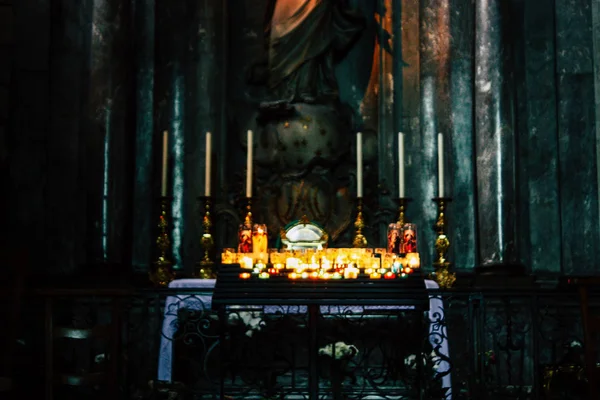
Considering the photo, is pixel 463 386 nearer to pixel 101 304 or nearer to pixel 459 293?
pixel 459 293

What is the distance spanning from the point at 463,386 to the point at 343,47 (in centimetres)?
442

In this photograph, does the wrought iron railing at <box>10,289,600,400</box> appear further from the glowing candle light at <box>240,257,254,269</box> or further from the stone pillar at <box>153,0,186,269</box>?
the stone pillar at <box>153,0,186,269</box>

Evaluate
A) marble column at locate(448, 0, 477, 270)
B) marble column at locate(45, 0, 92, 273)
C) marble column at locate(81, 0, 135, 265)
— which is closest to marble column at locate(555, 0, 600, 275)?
marble column at locate(448, 0, 477, 270)

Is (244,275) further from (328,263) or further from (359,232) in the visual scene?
(359,232)

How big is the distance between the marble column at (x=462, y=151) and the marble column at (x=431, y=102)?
107 millimetres

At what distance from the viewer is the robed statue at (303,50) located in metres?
11.4

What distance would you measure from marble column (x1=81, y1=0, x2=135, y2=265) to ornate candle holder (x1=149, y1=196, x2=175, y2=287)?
15.3 inches

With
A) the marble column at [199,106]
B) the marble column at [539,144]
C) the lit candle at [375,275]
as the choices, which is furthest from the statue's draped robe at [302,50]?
the lit candle at [375,275]

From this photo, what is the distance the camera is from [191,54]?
11.5 m

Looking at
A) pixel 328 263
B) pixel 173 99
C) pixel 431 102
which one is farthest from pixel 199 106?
pixel 328 263

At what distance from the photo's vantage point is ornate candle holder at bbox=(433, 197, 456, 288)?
9.91 m

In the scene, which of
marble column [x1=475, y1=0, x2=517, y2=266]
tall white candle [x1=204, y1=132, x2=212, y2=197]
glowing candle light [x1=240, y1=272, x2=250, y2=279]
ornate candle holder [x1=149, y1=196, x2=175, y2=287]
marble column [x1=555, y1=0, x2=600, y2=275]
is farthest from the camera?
marble column [x1=555, y1=0, x2=600, y2=275]

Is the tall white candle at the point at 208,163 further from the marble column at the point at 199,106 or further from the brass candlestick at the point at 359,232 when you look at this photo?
the brass candlestick at the point at 359,232

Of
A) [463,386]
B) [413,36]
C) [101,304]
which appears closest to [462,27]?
[413,36]
